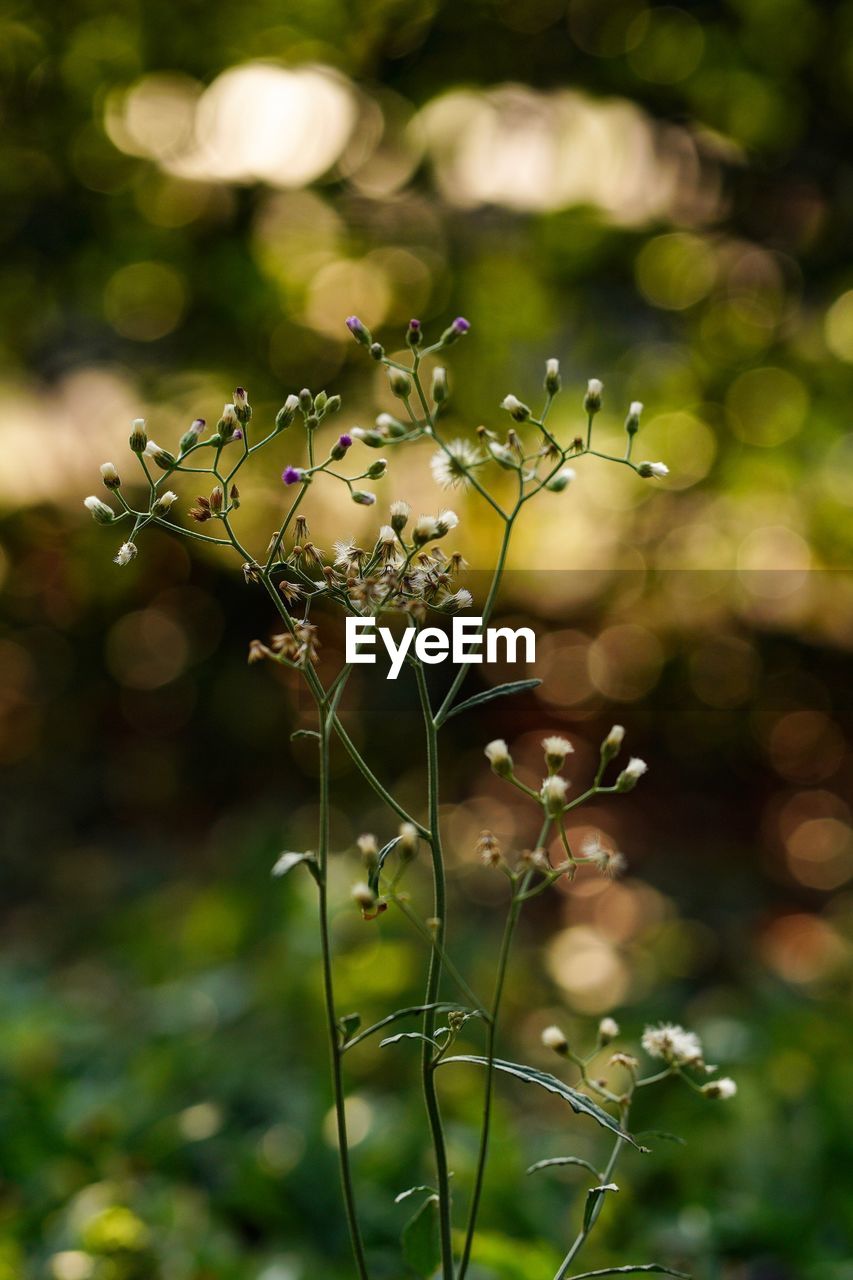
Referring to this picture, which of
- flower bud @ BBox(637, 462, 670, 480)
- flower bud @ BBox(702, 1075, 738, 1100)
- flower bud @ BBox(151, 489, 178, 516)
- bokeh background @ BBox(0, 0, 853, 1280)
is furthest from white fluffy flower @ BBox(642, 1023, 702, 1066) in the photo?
bokeh background @ BBox(0, 0, 853, 1280)

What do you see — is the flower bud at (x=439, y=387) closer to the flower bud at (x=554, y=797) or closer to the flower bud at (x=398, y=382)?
the flower bud at (x=398, y=382)

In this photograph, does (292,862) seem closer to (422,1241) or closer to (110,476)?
(110,476)

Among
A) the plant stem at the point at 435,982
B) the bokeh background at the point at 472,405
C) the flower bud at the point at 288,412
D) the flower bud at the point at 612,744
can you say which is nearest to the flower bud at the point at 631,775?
the flower bud at the point at 612,744

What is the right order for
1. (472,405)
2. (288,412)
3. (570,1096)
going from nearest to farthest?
(570,1096) → (288,412) → (472,405)

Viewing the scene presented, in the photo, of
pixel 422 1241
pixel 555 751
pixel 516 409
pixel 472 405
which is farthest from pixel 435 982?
pixel 472 405

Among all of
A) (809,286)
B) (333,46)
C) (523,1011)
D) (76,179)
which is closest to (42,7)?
(76,179)

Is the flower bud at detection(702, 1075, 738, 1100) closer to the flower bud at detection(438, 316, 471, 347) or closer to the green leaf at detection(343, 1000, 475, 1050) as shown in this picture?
the green leaf at detection(343, 1000, 475, 1050)
